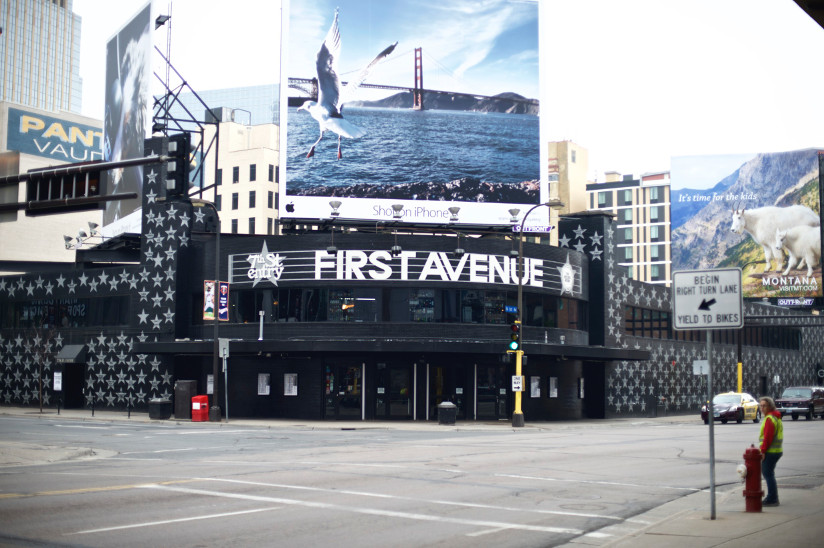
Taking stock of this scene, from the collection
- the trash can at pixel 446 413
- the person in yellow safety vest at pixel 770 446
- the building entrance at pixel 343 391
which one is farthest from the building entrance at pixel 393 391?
the person in yellow safety vest at pixel 770 446

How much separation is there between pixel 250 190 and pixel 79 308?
179 feet

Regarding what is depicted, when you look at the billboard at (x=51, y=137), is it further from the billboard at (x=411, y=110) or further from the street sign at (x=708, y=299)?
the street sign at (x=708, y=299)

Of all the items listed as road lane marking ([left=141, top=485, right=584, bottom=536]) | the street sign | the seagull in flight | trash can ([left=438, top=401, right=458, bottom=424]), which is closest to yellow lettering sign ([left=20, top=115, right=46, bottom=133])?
the seagull in flight

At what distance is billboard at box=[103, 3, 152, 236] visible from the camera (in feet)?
179

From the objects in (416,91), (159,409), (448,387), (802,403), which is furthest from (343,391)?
(802,403)

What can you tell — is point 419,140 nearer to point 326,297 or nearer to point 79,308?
point 326,297

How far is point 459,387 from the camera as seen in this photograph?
4478cm

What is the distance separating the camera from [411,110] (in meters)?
50.8

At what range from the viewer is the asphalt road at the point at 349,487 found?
12695mm

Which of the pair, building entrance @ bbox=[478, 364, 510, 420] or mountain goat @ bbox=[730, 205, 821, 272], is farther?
mountain goat @ bbox=[730, 205, 821, 272]

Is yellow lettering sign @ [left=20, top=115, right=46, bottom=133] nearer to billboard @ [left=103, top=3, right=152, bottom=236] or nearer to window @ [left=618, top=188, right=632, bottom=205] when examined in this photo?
billboard @ [left=103, top=3, right=152, bottom=236]

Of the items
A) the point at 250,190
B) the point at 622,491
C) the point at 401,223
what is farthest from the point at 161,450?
the point at 250,190

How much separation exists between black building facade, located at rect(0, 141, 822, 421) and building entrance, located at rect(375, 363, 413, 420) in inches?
2.6

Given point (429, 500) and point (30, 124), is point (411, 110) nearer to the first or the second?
point (429, 500)
